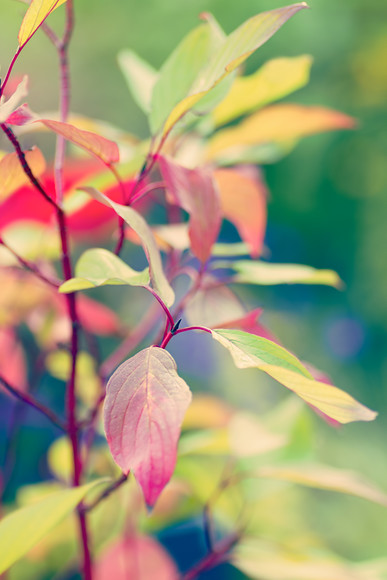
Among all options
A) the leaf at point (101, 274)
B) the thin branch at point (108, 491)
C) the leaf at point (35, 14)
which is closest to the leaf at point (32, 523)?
the thin branch at point (108, 491)

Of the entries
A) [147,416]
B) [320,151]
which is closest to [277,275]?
[147,416]

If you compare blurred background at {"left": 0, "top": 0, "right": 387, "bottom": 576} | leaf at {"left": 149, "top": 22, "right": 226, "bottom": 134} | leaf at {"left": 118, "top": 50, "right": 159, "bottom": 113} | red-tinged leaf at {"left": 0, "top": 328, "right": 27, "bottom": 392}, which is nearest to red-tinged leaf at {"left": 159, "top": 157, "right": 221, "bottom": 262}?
leaf at {"left": 149, "top": 22, "right": 226, "bottom": 134}

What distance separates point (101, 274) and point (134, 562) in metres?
0.39

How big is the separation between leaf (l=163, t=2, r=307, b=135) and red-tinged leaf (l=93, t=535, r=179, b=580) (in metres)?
0.45

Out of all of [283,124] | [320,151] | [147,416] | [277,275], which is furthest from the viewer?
[320,151]

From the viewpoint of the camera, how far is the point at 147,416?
8.1 inches

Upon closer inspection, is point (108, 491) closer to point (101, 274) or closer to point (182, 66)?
point (101, 274)

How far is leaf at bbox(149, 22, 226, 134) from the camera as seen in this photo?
0.29 metres

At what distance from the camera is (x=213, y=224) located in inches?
11.8

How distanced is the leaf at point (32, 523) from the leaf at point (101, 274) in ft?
0.36

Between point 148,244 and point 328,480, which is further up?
point 148,244

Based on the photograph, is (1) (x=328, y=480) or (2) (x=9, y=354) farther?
(2) (x=9, y=354)

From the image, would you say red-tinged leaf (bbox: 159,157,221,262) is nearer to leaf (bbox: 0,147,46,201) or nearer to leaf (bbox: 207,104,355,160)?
leaf (bbox: 0,147,46,201)

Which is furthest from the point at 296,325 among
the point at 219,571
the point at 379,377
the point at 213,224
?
the point at 213,224
